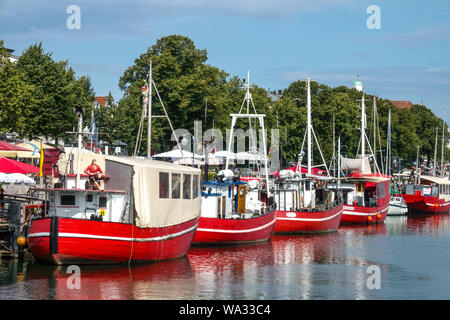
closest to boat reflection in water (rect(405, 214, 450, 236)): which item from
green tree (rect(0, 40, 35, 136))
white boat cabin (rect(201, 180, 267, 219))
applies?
white boat cabin (rect(201, 180, 267, 219))

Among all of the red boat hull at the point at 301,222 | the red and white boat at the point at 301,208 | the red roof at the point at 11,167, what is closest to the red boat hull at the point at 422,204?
the red and white boat at the point at 301,208

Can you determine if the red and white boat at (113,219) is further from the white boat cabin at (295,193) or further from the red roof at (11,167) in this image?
the white boat cabin at (295,193)

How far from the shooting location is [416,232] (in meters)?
61.3

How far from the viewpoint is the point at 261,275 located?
3509 centimetres

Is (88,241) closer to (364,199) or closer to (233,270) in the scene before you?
(233,270)

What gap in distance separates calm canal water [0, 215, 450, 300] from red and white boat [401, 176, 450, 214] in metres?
38.7

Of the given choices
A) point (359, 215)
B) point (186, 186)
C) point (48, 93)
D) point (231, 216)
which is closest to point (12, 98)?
point (48, 93)

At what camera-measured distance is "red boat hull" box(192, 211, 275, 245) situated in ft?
141

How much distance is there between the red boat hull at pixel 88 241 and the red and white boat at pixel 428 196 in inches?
2294

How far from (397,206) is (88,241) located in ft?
189

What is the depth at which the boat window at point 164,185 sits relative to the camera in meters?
34.4

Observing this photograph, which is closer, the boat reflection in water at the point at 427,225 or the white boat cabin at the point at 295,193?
the white boat cabin at the point at 295,193

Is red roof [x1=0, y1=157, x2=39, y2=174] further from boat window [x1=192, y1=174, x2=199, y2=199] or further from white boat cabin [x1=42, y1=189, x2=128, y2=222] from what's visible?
boat window [x1=192, y1=174, x2=199, y2=199]
